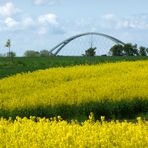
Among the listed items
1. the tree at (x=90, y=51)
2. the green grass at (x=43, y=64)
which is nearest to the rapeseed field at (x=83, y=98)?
the green grass at (x=43, y=64)

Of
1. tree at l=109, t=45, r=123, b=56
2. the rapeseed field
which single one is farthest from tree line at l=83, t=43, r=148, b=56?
the rapeseed field

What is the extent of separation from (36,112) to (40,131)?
8863mm

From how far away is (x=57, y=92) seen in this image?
1822 cm

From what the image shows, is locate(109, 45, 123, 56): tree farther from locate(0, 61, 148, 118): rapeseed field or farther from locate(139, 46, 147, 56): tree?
locate(0, 61, 148, 118): rapeseed field

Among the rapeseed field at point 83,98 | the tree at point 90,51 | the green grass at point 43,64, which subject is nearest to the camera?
the rapeseed field at point 83,98

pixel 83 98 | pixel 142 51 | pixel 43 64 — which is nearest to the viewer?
pixel 83 98

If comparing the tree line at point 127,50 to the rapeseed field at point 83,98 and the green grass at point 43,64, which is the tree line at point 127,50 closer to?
the green grass at point 43,64

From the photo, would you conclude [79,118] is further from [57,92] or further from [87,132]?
[87,132]

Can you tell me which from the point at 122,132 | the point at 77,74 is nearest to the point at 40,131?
the point at 122,132

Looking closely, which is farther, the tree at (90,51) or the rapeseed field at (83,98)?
the tree at (90,51)

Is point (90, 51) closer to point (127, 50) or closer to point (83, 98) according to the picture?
point (127, 50)

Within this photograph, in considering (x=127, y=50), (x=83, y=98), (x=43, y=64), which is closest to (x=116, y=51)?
(x=127, y=50)

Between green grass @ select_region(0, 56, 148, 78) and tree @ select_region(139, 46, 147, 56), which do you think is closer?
green grass @ select_region(0, 56, 148, 78)

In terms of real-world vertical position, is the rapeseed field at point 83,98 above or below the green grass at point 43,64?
below
